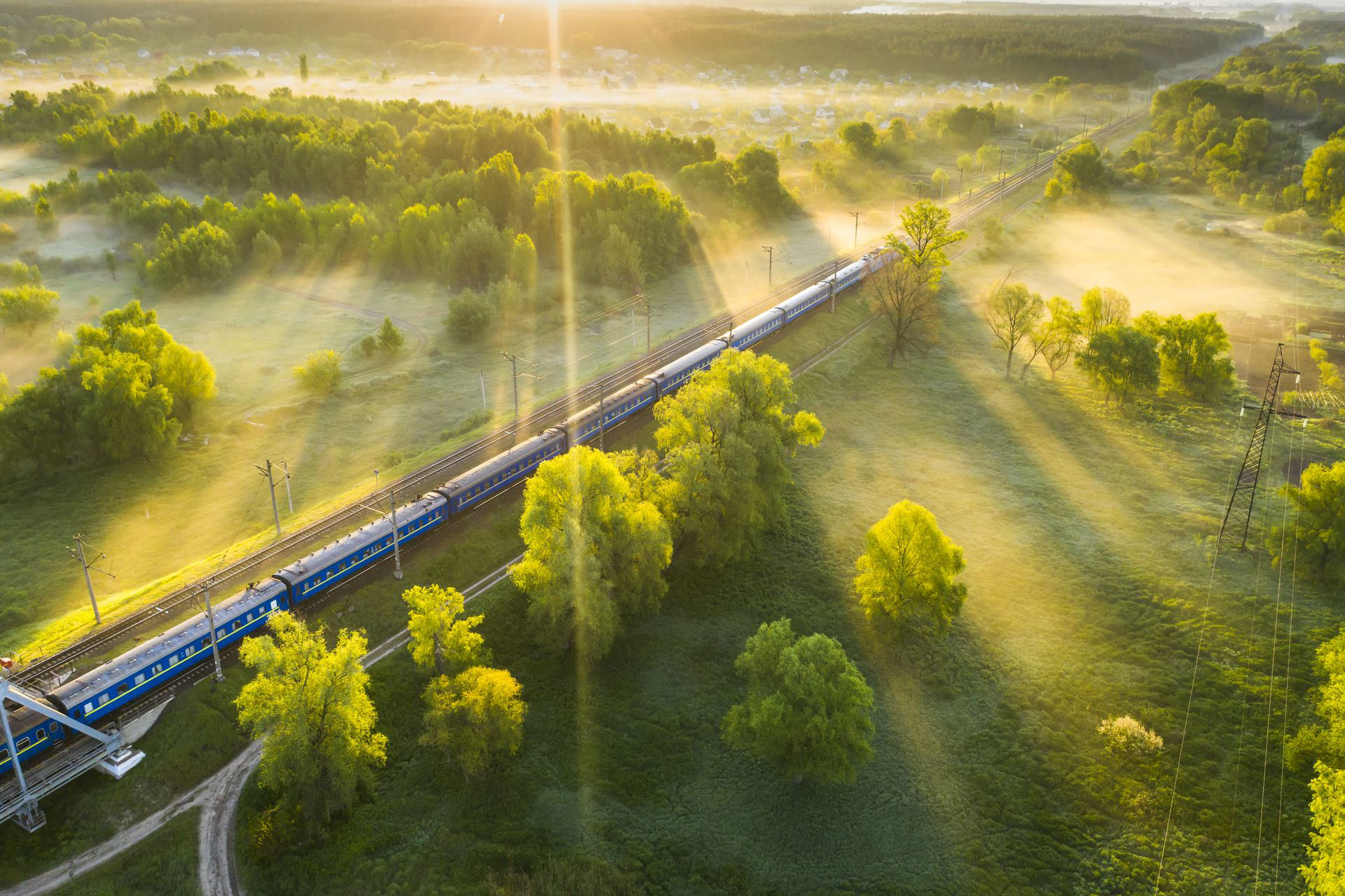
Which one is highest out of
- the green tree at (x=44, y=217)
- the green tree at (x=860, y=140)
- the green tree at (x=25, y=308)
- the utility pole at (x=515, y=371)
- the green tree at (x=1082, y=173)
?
the green tree at (x=860, y=140)

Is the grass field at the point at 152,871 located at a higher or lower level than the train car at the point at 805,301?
lower

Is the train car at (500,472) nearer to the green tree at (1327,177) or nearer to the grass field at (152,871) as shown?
the grass field at (152,871)

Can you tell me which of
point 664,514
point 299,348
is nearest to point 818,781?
point 664,514

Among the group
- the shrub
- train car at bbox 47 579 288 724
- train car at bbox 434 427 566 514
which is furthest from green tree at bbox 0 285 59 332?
the shrub

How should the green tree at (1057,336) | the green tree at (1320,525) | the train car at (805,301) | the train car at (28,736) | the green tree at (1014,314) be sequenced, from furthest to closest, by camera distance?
the train car at (805,301), the green tree at (1014,314), the green tree at (1057,336), the green tree at (1320,525), the train car at (28,736)

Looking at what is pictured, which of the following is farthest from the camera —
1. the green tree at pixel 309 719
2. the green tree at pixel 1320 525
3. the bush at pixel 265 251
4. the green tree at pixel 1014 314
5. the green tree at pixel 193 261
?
the bush at pixel 265 251

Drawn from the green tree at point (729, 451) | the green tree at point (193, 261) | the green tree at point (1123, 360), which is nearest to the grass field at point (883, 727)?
the green tree at point (729, 451)

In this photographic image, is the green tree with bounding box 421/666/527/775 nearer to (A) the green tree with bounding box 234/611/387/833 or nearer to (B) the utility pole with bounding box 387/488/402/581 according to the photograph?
(A) the green tree with bounding box 234/611/387/833
